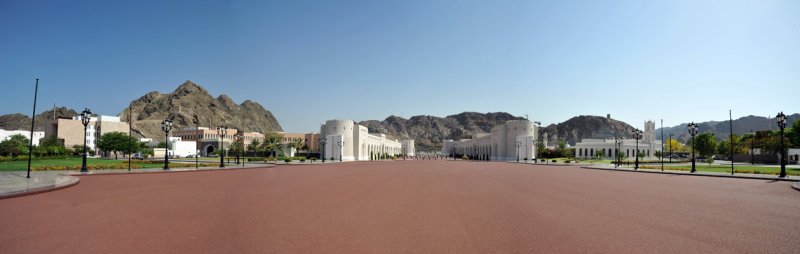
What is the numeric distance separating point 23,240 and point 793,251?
1214 centimetres

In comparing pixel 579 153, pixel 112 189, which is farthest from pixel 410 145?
pixel 112 189

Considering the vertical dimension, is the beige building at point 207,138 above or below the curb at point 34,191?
above

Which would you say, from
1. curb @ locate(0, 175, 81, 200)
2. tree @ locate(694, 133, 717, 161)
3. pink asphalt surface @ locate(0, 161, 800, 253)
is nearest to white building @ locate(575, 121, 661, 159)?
tree @ locate(694, 133, 717, 161)

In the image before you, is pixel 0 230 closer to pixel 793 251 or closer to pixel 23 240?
pixel 23 240

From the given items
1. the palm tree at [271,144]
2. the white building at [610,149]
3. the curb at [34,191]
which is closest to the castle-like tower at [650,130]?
the white building at [610,149]

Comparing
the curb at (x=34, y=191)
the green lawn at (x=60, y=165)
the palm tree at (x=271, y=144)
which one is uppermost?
the palm tree at (x=271, y=144)

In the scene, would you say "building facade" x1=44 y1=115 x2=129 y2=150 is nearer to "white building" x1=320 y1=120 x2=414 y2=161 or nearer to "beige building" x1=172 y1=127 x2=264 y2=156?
"beige building" x1=172 y1=127 x2=264 y2=156

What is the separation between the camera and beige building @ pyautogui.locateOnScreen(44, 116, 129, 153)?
102375mm

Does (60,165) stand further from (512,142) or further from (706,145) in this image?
(706,145)

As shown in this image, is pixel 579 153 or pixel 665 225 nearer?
pixel 665 225

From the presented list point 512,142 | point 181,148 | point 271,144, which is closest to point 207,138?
point 181,148

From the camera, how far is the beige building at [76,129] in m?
102

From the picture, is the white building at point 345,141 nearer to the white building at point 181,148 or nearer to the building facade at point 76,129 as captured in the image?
the white building at point 181,148

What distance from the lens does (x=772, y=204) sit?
12.8 m
